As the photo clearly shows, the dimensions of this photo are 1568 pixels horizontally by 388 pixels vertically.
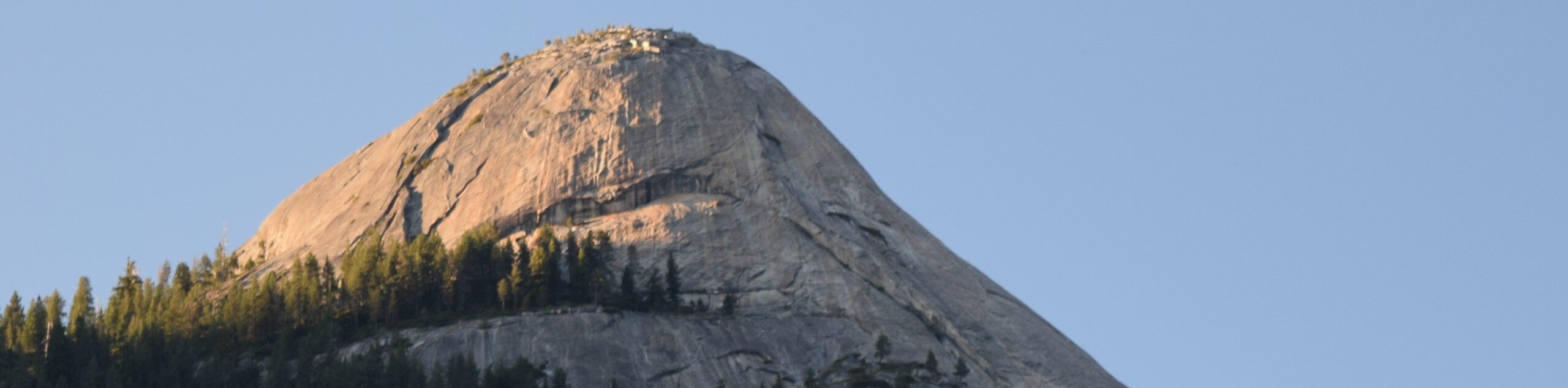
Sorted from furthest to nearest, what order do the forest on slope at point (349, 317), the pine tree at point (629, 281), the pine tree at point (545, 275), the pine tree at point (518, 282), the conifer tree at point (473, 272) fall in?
the conifer tree at point (473, 272) → the pine tree at point (629, 281) → the pine tree at point (518, 282) → the pine tree at point (545, 275) → the forest on slope at point (349, 317)

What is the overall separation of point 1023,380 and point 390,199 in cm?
4654

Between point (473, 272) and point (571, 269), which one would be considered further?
point (473, 272)

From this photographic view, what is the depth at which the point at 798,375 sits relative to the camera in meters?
162

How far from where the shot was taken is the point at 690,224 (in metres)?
177

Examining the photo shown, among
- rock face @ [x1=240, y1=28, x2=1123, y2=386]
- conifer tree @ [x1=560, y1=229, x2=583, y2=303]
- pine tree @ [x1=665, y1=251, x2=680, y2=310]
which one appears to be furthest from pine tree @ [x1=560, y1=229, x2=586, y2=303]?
pine tree @ [x1=665, y1=251, x2=680, y2=310]

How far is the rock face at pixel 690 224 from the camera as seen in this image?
164250mm

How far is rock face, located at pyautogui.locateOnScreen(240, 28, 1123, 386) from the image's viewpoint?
164m

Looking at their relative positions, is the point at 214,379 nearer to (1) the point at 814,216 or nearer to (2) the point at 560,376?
(2) the point at 560,376

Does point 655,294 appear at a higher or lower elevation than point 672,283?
lower

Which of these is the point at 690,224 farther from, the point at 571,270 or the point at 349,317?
the point at 349,317

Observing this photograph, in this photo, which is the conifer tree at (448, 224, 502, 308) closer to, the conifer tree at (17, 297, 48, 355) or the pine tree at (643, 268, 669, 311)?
the pine tree at (643, 268, 669, 311)

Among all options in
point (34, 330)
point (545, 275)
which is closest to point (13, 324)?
point (34, 330)

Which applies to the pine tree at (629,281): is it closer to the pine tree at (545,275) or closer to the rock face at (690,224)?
the rock face at (690,224)

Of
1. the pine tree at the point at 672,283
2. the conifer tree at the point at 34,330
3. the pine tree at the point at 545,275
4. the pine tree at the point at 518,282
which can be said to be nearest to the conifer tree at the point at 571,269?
the pine tree at the point at 545,275
